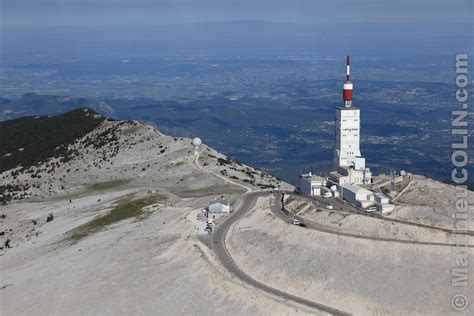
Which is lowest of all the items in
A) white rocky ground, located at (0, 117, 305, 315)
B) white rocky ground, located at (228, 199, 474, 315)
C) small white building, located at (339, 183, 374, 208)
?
white rocky ground, located at (0, 117, 305, 315)

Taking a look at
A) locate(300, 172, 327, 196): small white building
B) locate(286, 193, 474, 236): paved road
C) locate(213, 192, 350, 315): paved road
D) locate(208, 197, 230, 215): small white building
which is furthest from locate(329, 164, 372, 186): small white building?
locate(208, 197, 230, 215): small white building

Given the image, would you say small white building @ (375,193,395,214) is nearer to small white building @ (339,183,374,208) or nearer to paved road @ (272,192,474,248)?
small white building @ (339,183,374,208)

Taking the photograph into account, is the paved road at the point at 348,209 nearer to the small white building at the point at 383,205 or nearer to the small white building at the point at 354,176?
the small white building at the point at 383,205

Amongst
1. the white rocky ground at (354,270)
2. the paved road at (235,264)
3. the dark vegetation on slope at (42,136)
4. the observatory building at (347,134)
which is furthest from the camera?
the dark vegetation on slope at (42,136)

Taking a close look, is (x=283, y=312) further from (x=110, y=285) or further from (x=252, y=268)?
(x=110, y=285)

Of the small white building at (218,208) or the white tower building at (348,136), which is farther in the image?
the white tower building at (348,136)

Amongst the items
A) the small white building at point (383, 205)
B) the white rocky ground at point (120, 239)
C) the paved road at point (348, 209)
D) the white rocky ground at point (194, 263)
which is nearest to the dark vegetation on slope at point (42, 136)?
the white rocky ground at point (120, 239)
